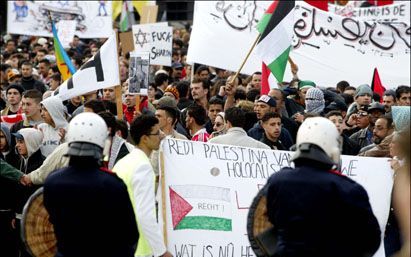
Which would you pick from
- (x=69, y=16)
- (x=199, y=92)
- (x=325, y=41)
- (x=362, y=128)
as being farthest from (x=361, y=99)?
(x=69, y=16)

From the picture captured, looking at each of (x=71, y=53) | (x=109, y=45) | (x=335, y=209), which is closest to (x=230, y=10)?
(x=71, y=53)

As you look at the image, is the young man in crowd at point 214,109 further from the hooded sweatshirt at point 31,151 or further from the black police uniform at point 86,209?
the black police uniform at point 86,209

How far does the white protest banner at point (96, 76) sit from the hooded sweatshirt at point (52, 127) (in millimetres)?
Answer: 380

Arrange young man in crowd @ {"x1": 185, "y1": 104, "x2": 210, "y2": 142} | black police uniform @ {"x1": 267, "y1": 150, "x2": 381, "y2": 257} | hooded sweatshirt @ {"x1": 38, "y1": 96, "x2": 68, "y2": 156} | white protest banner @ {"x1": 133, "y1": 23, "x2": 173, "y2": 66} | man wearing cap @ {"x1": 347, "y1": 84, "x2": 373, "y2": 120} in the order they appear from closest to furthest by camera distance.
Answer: black police uniform @ {"x1": 267, "y1": 150, "x2": 381, "y2": 257}
hooded sweatshirt @ {"x1": 38, "y1": 96, "x2": 68, "y2": 156}
young man in crowd @ {"x1": 185, "y1": 104, "x2": 210, "y2": 142}
man wearing cap @ {"x1": 347, "y1": 84, "x2": 373, "y2": 120}
white protest banner @ {"x1": 133, "y1": 23, "x2": 173, "y2": 66}

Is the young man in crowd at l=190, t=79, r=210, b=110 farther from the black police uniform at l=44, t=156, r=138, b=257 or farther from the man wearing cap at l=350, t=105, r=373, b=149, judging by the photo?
the black police uniform at l=44, t=156, r=138, b=257

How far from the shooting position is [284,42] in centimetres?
1414

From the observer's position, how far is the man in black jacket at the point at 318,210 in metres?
6.23

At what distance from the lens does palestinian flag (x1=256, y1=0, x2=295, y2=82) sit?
14.0m

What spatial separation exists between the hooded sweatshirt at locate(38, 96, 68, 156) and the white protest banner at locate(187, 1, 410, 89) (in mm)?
7073

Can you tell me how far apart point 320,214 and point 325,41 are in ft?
40.7

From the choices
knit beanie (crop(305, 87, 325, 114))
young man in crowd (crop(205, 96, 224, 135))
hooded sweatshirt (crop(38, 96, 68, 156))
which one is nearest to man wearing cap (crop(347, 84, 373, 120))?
knit beanie (crop(305, 87, 325, 114))

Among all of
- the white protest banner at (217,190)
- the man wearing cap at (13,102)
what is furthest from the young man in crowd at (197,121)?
the man wearing cap at (13,102)

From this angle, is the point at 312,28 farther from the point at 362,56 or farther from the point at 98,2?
the point at 98,2

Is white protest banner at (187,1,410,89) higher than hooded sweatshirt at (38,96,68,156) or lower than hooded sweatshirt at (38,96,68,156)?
lower
